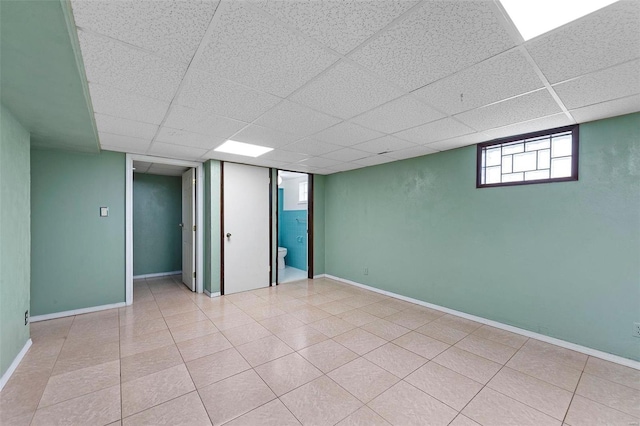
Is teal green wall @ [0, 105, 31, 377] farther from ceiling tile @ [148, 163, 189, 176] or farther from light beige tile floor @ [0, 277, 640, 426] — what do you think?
ceiling tile @ [148, 163, 189, 176]

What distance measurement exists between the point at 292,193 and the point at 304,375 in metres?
5.23

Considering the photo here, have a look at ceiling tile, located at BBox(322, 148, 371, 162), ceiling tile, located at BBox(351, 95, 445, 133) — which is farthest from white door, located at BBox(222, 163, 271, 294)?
ceiling tile, located at BBox(351, 95, 445, 133)

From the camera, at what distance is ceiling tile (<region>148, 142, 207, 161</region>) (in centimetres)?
356

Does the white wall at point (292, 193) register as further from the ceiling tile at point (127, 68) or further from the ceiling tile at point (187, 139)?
the ceiling tile at point (127, 68)

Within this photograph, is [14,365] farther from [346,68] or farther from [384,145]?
[384,145]

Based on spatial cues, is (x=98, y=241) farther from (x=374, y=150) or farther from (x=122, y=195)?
(x=374, y=150)

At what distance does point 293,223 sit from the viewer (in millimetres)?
6930

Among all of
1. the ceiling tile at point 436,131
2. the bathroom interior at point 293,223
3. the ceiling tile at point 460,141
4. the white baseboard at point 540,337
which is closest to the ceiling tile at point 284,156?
the ceiling tile at point 436,131

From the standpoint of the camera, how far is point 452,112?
7.91 ft

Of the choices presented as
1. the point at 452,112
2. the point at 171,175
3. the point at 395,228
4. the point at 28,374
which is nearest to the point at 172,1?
the point at 452,112

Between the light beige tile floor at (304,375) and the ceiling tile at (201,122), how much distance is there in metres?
2.30

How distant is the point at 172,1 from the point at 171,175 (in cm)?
561

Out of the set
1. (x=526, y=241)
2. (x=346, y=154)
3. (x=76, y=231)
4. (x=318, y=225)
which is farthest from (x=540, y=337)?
(x=76, y=231)

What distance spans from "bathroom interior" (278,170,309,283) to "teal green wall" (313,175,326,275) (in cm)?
49
